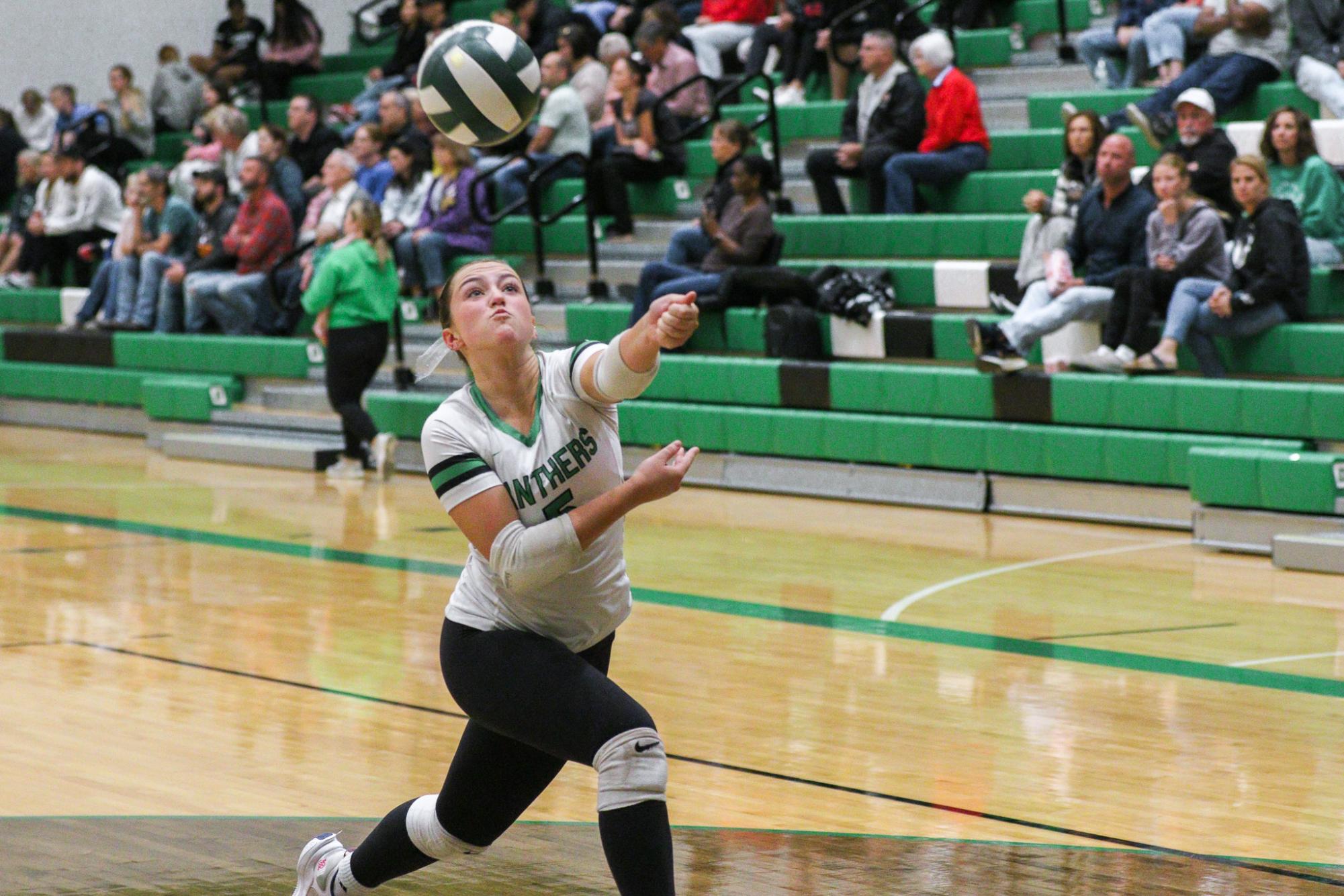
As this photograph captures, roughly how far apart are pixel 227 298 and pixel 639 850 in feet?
37.6

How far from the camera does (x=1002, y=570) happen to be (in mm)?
8211

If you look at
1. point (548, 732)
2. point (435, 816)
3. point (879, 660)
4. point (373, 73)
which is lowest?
point (879, 660)

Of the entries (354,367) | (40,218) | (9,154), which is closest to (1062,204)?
(354,367)

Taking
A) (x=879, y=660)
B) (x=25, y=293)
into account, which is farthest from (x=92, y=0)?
(x=879, y=660)

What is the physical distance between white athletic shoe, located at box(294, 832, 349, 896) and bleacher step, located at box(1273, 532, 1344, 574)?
5.56 metres

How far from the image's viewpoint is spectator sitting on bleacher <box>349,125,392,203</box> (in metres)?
13.7

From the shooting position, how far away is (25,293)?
1634 centimetres

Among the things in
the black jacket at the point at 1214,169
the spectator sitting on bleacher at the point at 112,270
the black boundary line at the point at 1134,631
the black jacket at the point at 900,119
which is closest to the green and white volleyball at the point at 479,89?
the black boundary line at the point at 1134,631

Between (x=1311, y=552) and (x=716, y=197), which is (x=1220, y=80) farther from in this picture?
(x=1311, y=552)

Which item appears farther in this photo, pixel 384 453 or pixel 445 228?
pixel 445 228

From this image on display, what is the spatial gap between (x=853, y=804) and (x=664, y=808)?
1520mm

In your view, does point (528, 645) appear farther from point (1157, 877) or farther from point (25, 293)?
point (25, 293)

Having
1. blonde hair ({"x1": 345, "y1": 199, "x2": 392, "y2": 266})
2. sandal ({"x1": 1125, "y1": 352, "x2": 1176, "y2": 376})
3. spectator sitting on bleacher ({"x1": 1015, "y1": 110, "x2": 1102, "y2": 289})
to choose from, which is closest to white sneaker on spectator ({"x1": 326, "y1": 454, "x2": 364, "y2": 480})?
blonde hair ({"x1": 345, "y1": 199, "x2": 392, "y2": 266})

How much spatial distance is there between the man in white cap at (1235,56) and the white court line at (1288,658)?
4.75 meters
